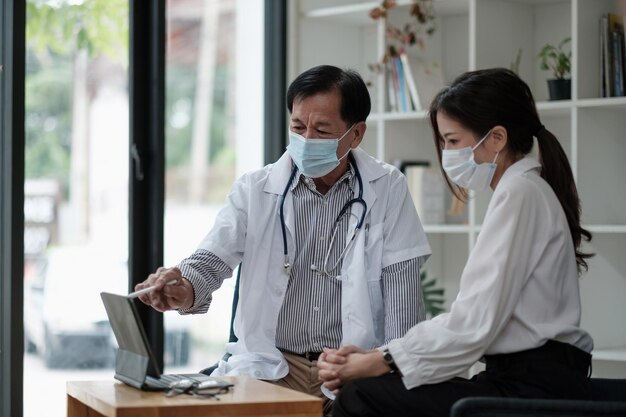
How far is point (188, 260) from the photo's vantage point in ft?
8.35

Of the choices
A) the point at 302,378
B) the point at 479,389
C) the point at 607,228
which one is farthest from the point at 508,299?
the point at 607,228

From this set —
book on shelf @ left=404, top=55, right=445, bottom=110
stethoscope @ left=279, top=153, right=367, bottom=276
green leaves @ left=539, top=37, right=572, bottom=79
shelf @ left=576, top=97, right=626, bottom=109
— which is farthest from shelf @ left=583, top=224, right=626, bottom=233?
stethoscope @ left=279, top=153, right=367, bottom=276

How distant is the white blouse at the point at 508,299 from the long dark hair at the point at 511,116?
0.14 metres

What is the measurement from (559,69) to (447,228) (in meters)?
0.75

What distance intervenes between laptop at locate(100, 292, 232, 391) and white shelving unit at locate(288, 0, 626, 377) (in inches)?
75.1

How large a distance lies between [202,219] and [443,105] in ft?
7.01

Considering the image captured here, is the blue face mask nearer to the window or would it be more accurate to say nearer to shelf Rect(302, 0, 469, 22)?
the window

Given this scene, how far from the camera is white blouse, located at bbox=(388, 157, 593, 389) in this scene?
6.42ft

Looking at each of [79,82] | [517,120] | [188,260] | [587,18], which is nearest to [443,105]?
[517,120]

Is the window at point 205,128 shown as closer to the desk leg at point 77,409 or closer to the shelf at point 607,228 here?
the shelf at point 607,228

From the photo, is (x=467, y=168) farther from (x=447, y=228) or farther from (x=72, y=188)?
(x=72, y=188)

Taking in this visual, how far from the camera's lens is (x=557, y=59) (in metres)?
3.82

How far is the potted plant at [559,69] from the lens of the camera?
3.65m

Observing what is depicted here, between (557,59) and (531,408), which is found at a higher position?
(557,59)
